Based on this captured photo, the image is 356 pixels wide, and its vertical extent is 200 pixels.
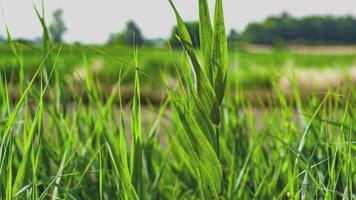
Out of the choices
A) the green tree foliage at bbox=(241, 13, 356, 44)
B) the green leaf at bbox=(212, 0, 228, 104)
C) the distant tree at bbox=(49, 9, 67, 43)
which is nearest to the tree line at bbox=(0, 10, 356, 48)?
the green tree foliage at bbox=(241, 13, 356, 44)

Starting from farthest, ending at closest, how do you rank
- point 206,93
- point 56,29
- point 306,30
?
1. point 306,30
2. point 56,29
3. point 206,93

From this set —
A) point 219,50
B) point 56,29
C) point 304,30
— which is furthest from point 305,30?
point 219,50

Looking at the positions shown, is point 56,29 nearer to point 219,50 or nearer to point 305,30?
point 219,50

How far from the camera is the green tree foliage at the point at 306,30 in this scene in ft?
105

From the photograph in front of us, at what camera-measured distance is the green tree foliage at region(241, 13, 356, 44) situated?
3189 centimetres

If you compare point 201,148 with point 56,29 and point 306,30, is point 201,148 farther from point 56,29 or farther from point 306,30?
point 306,30

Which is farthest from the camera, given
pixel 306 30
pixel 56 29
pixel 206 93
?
pixel 306 30

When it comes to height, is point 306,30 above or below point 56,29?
below

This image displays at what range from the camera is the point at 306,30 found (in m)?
33.7

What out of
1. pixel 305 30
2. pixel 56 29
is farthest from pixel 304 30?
pixel 56 29

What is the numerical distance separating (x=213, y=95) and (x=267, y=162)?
14.6 inches

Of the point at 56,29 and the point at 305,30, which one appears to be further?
the point at 305,30


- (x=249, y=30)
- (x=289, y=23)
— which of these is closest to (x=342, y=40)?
(x=289, y=23)

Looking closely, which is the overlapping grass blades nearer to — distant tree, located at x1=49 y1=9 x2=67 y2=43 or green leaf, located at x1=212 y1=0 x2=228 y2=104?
green leaf, located at x1=212 y1=0 x2=228 y2=104
